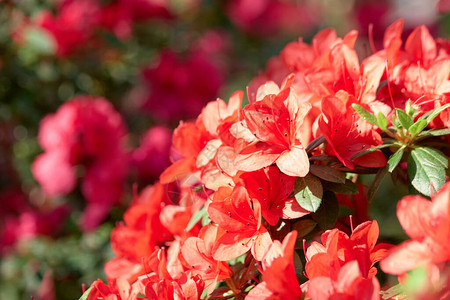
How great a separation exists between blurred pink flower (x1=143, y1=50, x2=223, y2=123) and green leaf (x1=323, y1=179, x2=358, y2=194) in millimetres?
1344

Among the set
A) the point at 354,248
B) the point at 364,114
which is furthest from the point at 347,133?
the point at 354,248

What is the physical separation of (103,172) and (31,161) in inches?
20.1

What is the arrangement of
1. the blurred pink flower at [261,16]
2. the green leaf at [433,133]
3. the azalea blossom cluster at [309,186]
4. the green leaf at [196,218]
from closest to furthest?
the azalea blossom cluster at [309,186]
the green leaf at [433,133]
the green leaf at [196,218]
the blurred pink flower at [261,16]

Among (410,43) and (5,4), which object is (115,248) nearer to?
(410,43)

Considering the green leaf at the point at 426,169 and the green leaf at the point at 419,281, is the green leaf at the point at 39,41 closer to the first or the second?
the green leaf at the point at 426,169

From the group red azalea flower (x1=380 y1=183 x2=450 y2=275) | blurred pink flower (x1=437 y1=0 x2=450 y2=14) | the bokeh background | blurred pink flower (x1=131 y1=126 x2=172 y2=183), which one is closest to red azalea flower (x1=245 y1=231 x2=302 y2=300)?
red azalea flower (x1=380 y1=183 x2=450 y2=275)

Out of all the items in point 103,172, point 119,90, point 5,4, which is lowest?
point 103,172

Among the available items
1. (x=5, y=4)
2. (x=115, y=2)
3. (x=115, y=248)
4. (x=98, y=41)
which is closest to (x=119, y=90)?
(x=98, y=41)

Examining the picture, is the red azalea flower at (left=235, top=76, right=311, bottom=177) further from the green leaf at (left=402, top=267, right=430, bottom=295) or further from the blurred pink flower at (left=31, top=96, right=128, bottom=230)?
the blurred pink flower at (left=31, top=96, right=128, bottom=230)

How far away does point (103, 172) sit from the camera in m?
1.54

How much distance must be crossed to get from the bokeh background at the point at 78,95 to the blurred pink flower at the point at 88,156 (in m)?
0.01

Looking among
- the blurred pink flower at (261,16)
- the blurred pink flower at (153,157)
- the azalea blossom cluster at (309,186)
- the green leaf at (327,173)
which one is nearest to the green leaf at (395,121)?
the azalea blossom cluster at (309,186)

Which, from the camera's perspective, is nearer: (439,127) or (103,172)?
(439,127)

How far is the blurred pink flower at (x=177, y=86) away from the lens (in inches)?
79.4
